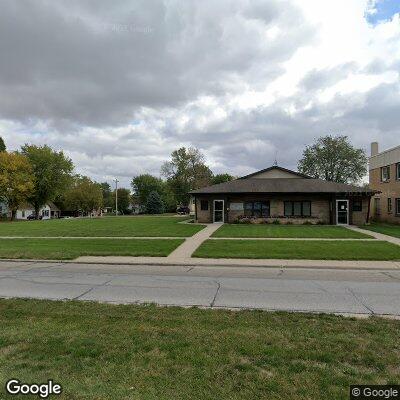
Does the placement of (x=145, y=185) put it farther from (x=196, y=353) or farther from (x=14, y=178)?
(x=196, y=353)

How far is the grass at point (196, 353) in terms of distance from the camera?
3834 mm

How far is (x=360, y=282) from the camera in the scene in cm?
1014

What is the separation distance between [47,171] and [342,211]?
51949 millimetres

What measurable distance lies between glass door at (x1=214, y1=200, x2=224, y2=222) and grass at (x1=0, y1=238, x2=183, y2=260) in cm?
1426

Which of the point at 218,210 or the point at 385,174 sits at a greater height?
the point at 385,174

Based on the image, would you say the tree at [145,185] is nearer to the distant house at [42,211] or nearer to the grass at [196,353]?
the distant house at [42,211]

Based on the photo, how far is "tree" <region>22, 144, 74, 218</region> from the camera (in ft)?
209

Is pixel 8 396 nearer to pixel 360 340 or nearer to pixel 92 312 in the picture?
pixel 92 312

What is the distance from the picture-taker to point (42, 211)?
84375 mm

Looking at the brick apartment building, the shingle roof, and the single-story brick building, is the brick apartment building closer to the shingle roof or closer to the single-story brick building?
the single-story brick building

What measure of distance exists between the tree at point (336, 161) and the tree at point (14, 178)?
49.2 m

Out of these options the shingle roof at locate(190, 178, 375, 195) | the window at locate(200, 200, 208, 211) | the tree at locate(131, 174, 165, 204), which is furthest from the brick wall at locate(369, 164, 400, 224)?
the tree at locate(131, 174, 165, 204)

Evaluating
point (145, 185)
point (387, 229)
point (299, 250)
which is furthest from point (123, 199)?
point (299, 250)

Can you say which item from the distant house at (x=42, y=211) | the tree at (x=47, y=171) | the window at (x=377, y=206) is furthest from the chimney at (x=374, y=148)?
the distant house at (x=42, y=211)
